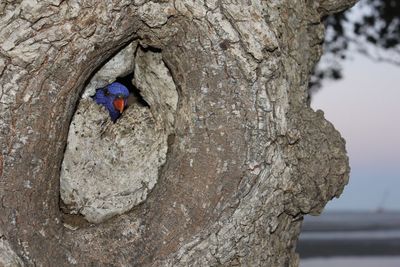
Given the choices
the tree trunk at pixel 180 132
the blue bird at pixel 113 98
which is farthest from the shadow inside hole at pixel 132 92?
the tree trunk at pixel 180 132

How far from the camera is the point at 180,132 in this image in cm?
303

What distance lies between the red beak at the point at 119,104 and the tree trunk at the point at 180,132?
46 centimetres

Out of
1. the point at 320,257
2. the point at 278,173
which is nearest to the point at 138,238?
the point at 278,173

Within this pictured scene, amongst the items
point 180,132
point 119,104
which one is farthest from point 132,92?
point 180,132

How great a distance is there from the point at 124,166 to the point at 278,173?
0.74 metres

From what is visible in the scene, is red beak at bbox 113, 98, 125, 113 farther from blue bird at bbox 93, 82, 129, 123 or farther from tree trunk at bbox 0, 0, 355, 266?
tree trunk at bbox 0, 0, 355, 266

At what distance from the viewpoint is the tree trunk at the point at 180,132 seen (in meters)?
2.70

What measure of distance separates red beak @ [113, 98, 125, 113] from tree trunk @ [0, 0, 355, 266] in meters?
0.46

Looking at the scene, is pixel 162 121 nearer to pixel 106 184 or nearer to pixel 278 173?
pixel 106 184

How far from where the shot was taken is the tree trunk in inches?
106

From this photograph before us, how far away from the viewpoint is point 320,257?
14.0 meters

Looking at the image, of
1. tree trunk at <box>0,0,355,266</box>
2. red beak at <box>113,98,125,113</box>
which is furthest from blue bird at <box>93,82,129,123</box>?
tree trunk at <box>0,0,355,266</box>

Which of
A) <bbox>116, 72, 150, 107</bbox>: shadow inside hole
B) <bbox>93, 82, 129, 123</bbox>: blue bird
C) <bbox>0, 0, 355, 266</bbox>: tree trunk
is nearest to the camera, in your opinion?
<bbox>0, 0, 355, 266</bbox>: tree trunk

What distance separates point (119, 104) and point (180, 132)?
2.03ft
